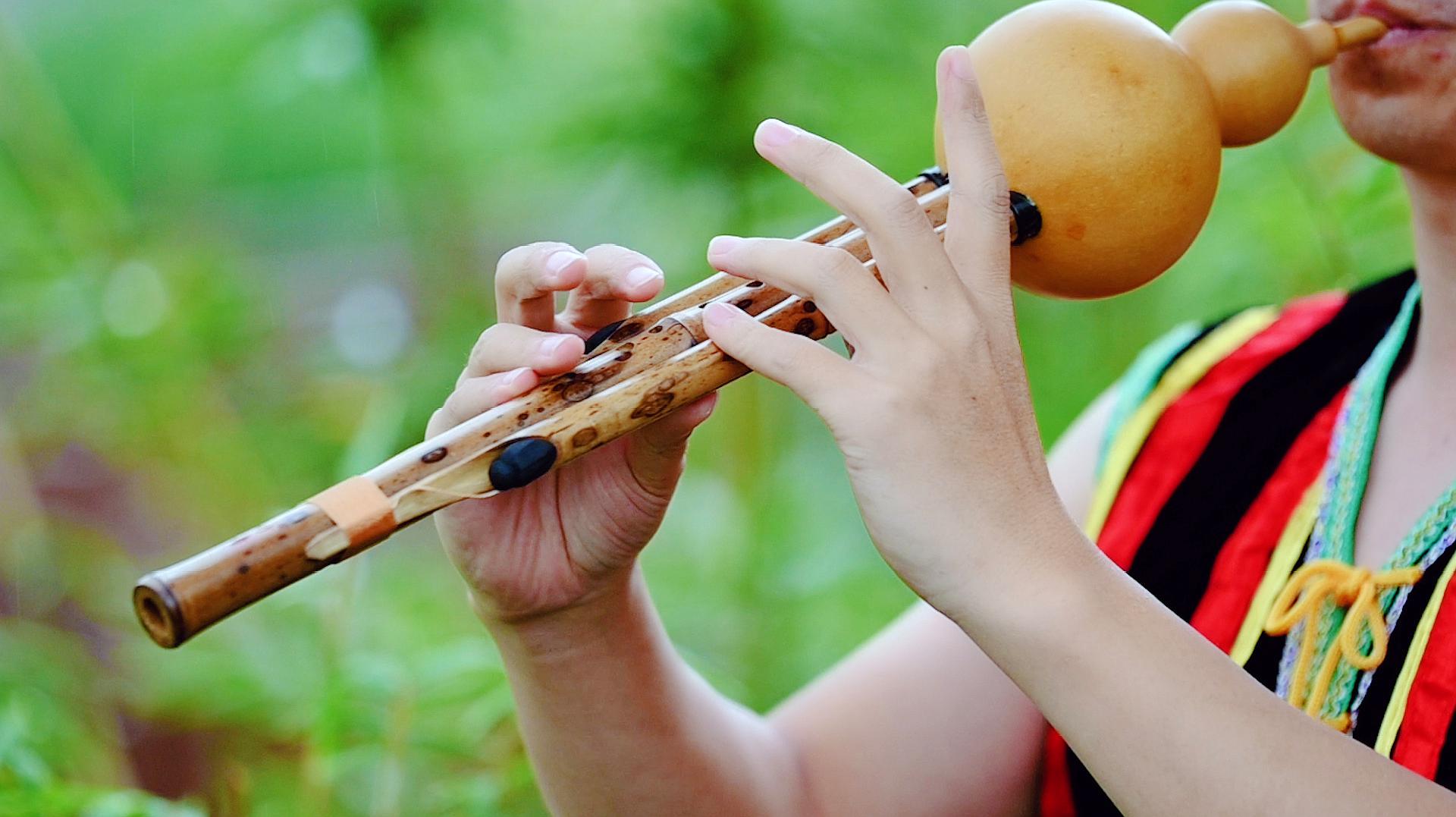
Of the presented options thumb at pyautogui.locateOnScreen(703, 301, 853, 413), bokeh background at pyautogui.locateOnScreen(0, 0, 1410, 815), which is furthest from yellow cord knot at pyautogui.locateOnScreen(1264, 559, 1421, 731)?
bokeh background at pyautogui.locateOnScreen(0, 0, 1410, 815)

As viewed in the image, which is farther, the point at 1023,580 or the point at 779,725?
the point at 779,725

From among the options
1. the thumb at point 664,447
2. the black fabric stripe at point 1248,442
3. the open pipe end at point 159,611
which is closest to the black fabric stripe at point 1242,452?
the black fabric stripe at point 1248,442

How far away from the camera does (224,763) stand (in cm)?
118

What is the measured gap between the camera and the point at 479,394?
0.64 metres

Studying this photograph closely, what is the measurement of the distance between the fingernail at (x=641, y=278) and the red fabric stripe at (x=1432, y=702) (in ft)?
1.59

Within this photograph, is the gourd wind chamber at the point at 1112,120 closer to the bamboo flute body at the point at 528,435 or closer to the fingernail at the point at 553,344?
the bamboo flute body at the point at 528,435

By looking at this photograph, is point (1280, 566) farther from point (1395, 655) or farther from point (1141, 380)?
point (1141, 380)

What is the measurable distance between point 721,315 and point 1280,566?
0.51 m

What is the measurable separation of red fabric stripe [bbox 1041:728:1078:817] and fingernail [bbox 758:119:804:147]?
1.76ft

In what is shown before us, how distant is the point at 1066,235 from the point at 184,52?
1.02 m

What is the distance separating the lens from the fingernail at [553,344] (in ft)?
2.01

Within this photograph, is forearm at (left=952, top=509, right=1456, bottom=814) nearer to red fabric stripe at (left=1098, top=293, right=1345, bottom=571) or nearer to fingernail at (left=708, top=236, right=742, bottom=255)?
fingernail at (left=708, top=236, right=742, bottom=255)

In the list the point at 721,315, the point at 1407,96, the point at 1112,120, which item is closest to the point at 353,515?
the point at 721,315

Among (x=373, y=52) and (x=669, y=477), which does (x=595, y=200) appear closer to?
(x=373, y=52)
